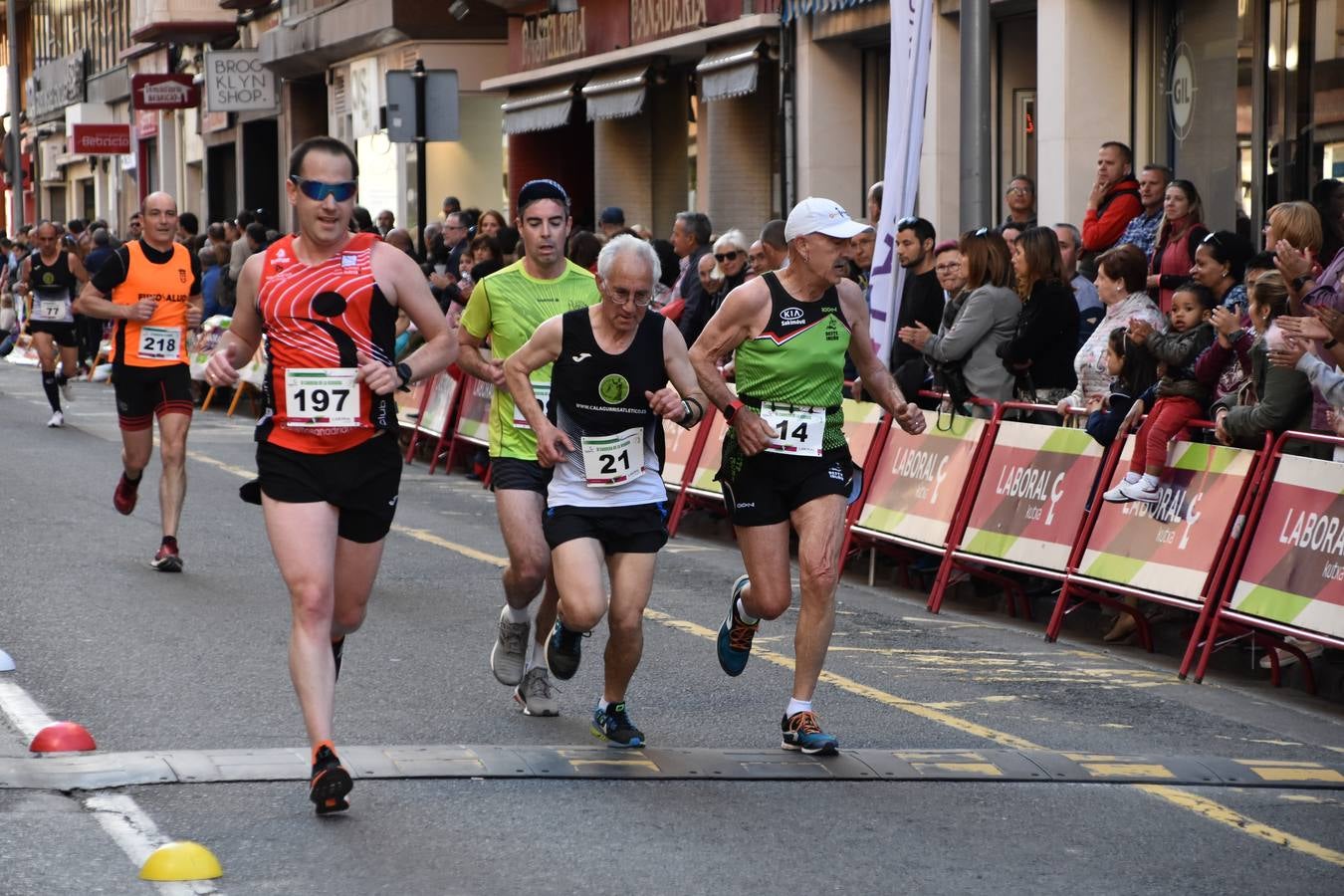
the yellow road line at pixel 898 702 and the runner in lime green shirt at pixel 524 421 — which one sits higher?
the runner in lime green shirt at pixel 524 421

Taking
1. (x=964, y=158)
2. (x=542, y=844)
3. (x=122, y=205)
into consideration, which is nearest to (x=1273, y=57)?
(x=964, y=158)

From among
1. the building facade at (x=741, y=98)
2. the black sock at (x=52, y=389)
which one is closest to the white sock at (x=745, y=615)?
the building facade at (x=741, y=98)

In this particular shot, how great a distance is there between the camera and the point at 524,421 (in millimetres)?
7918

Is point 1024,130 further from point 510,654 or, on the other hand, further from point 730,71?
point 510,654

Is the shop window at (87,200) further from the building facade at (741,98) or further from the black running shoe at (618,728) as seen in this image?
the black running shoe at (618,728)

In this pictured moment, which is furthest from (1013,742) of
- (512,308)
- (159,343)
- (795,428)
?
(159,343)

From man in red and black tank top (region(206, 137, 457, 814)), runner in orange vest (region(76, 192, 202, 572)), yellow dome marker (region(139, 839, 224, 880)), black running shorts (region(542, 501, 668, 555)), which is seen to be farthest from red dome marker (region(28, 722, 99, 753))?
runner in orange vest (region(76, 192, 202, 572))

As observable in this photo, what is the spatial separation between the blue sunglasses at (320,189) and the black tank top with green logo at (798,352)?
159 centimetres

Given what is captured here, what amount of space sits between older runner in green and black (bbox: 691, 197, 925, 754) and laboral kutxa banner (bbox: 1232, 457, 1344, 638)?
2.40 meters

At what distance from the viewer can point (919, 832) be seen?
6.38 metres

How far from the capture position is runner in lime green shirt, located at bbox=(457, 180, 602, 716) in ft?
25.9

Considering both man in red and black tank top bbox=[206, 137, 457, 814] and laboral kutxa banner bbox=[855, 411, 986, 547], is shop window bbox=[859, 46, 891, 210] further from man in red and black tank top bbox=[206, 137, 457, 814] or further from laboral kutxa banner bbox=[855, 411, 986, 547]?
man in red and black tank top bbox=[206, 137, 457, 814]

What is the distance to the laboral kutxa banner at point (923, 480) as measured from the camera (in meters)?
11.7

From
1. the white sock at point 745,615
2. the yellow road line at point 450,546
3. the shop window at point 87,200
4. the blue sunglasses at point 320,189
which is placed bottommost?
the yellow road line at point 450,546
